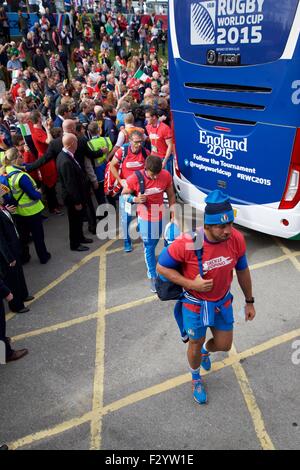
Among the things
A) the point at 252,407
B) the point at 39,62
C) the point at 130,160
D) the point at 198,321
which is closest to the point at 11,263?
the point at 130,160

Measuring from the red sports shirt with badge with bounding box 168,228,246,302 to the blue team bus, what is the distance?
8.00 ft

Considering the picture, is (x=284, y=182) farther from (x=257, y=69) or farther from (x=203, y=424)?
(x=203, y=424)

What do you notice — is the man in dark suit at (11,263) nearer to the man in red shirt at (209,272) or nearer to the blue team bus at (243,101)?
the man in red shirt at (209,272)

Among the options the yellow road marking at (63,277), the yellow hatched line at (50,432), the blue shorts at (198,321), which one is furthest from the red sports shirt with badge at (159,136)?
the yellow hatched line at (50,432)

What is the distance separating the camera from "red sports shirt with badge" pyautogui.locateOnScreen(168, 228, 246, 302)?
3.16 m

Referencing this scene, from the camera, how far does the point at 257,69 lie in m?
5.14

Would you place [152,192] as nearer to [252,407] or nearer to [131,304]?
[131,304]

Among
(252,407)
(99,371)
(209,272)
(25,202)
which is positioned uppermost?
(209,272)

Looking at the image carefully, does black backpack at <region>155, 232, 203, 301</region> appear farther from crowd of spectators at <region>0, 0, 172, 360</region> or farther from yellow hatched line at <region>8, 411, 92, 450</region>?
crowd of spectators at <region>0, 0, 172, 360</region>

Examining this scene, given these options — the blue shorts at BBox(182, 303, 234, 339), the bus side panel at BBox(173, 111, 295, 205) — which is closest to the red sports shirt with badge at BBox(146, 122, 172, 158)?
the bus side panel at BBox(173, 111, 295, 205)

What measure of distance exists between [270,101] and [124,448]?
424 cm

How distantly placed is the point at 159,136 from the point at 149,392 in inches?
196

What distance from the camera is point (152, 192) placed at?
16.9ft
